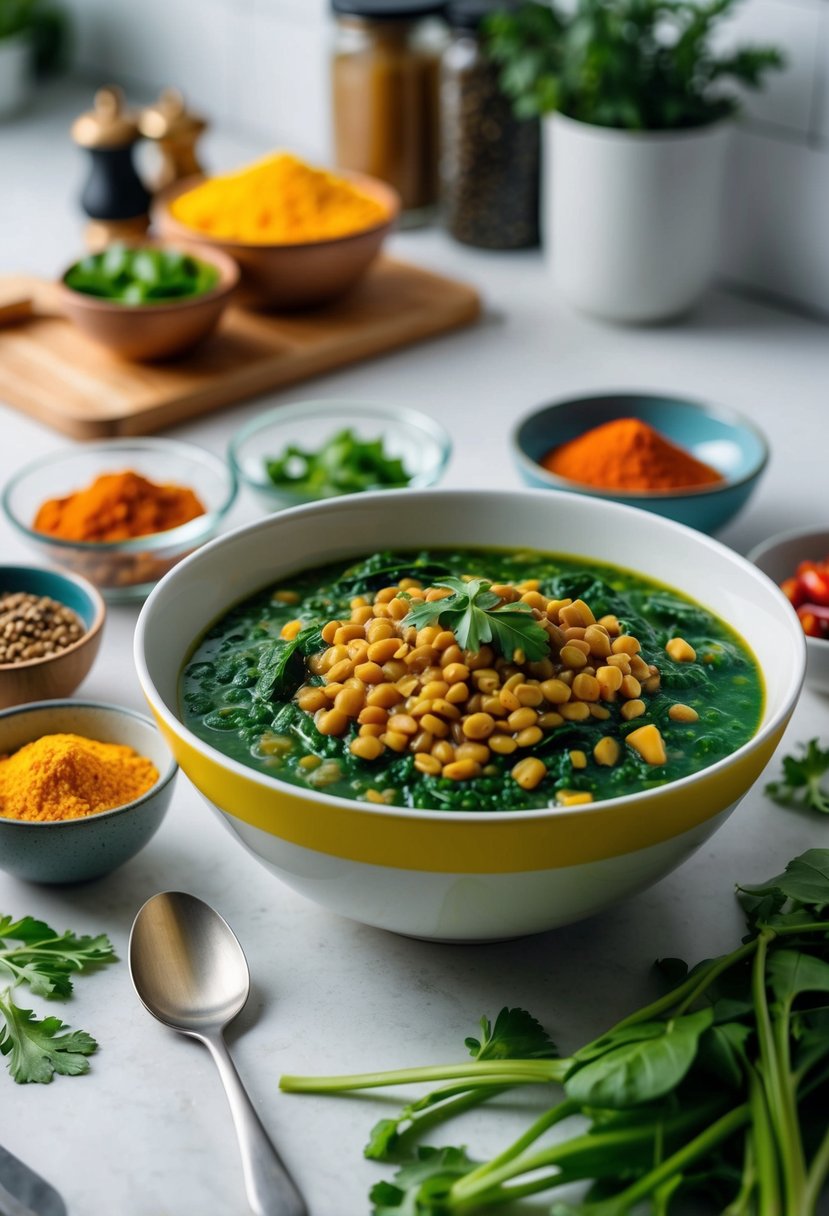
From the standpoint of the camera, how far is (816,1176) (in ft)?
3.59

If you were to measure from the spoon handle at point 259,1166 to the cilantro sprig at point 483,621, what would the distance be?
45 centimetres

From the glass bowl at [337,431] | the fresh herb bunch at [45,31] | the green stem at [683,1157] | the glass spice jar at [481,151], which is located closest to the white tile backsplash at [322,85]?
the fresh herb bunch at [45,31]

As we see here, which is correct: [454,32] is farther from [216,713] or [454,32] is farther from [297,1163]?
[297,1163]

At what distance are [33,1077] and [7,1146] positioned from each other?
7 cm

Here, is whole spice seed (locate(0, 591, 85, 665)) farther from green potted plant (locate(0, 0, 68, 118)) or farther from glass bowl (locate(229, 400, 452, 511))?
green potted plant (locate(0, 0, 68, 118))

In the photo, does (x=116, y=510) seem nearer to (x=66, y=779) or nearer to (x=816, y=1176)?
(x=66, y=779)

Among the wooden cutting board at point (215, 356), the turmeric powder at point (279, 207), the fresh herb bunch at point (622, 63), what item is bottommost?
the wooden cutting board at point (215, 356)

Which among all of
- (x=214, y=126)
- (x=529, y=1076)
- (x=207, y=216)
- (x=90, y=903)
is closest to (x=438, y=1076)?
(x=529, y=1076)

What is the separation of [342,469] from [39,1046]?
1.09m

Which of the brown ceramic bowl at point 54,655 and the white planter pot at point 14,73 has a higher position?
the white planter pot at point 14,73

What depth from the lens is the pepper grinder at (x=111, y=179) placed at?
2982 mm

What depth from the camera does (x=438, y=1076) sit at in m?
1.23

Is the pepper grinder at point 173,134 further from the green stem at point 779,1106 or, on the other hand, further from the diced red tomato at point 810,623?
the green stem at point 779,1106

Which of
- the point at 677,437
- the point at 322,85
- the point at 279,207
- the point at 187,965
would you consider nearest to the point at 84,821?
the point at 187,965
